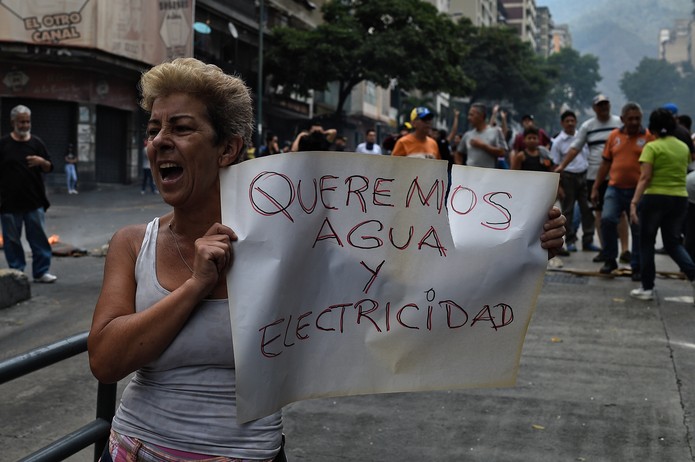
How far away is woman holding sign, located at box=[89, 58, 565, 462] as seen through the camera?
5.90 ft

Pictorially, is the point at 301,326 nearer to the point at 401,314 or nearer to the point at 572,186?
the point at 401,314

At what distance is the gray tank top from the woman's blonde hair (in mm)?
382

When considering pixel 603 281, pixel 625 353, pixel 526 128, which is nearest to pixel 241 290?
pixel 625 353

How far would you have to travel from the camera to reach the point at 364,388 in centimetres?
194

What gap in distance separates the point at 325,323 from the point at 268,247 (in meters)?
0.24

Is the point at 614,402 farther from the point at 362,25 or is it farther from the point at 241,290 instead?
the point at 362,25

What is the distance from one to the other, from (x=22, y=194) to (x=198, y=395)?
7.32 meters

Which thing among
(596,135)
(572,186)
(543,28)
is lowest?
(572,186)

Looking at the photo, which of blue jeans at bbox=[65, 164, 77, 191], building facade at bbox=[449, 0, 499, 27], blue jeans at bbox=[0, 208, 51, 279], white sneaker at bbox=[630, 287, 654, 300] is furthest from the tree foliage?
building facade at bbox=[449, 0, 499, 27]

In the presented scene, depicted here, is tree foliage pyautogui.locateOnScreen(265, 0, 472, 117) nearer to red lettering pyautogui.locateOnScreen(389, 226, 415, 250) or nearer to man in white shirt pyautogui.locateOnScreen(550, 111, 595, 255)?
man in white shirt pyautogui.locateOnScreen(550, 111, 595, 255)

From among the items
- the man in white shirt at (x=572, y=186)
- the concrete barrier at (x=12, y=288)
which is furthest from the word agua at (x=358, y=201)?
the man in white shirt at (x=572, y=186)

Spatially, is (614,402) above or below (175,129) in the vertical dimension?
below

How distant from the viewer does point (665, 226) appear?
7438 millimetres

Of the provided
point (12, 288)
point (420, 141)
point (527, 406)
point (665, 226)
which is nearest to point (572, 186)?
point (420, 141)
